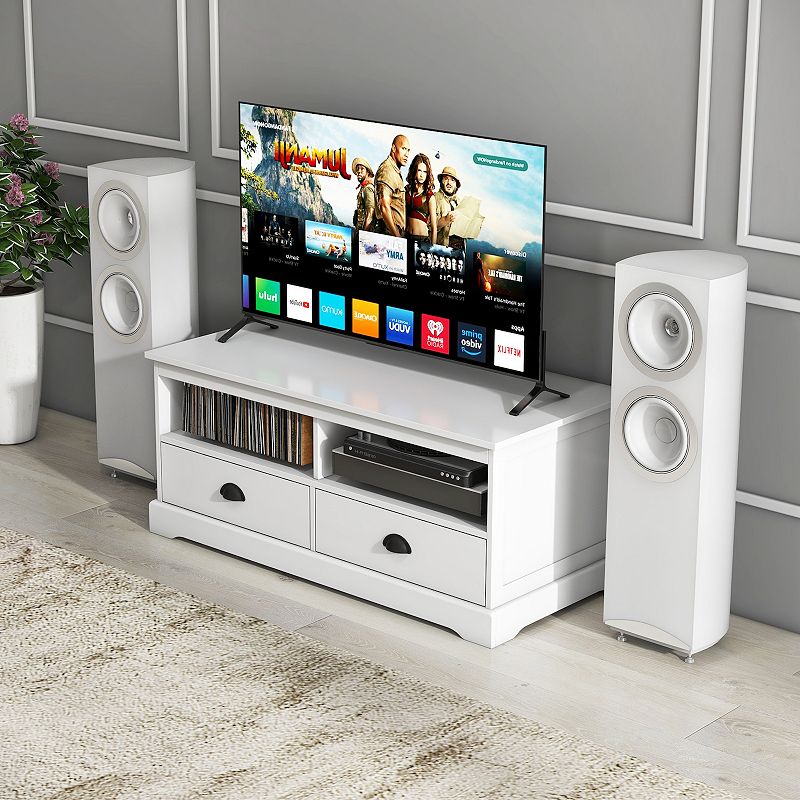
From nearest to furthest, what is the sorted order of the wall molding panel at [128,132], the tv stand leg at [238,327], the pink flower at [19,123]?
the tv stand leg at [238,327] → the wall molding panel at [128,132] → the pink flower at [19,123]

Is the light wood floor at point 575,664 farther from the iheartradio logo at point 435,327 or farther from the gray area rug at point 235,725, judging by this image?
the iheartradio logo at point 435,327

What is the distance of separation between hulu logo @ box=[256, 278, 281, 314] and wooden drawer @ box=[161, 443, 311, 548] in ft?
1.56

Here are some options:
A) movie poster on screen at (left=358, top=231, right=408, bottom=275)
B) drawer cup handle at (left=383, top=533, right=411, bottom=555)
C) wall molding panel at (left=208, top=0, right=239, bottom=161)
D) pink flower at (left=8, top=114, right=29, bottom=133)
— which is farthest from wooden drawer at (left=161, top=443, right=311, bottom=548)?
pink flower at (left=8, top=114, right=29, bottom=133)

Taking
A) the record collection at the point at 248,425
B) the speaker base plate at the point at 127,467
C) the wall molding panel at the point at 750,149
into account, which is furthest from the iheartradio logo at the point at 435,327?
the speaker base plate at the point at 127,467

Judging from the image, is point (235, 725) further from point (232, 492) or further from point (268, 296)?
point (268, 296)

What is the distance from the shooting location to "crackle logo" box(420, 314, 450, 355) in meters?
3.57

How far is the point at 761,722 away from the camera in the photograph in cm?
299

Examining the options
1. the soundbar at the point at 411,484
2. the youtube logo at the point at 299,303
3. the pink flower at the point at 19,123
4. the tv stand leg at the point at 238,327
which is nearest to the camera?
the soundbar at the point at 411,484

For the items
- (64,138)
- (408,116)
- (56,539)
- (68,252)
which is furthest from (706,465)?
(64,138)

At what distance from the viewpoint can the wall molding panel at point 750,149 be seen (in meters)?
3.13

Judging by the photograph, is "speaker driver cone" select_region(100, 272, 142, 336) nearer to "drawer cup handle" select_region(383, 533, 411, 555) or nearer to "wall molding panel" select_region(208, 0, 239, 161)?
"wall molding panel" select_region(208, 0, 239, 161)

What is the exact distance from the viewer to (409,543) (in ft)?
11.3

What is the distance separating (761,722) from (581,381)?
3.44 ft

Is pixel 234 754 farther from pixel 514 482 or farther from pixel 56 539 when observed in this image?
pixel 56 539
